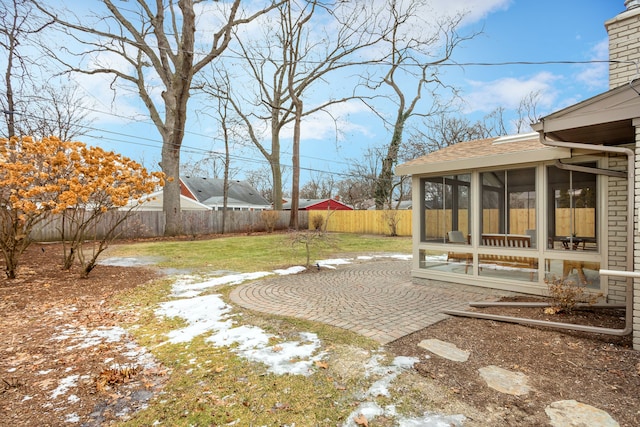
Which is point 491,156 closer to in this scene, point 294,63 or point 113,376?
point 113,376

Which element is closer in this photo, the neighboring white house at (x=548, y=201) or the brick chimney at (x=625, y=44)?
the neighboring white house at (x=548, y=201)

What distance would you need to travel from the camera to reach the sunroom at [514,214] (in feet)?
16.8

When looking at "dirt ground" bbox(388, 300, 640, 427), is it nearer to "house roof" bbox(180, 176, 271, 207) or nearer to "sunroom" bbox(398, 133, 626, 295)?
"sunroom" bbox(398, 133, 626, 295)

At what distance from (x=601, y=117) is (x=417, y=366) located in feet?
10.8

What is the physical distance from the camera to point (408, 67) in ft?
64.5

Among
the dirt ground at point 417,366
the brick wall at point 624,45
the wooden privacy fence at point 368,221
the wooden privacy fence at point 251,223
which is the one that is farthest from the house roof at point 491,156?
the wooden privacy fence at point 368,221

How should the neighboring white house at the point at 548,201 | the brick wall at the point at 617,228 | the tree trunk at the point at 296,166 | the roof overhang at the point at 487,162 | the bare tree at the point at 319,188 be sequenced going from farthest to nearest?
the bare tree at the point at 319,188 < the tree trunk at the point at 296,166 < the roof overhang at the point at 487,162 < the brick wall at the point at 617,228 < the neighboring white house at the point at 548,201

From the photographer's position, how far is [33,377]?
298cm

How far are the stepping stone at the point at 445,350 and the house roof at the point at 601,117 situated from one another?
279 centimetres

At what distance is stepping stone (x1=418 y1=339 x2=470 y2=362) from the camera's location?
3.23 m

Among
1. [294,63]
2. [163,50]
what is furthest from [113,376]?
[294,63]

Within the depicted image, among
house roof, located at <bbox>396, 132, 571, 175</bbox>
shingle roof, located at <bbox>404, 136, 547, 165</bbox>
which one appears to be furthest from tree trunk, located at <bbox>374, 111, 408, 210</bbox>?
house roof, located at <bbox>396, 132, 571, 175</bbox>

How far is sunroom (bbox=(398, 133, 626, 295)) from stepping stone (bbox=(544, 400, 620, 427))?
10.4ft

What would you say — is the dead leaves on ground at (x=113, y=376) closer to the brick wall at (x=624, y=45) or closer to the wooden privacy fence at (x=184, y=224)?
the brick wall at (x=624, y=45)
